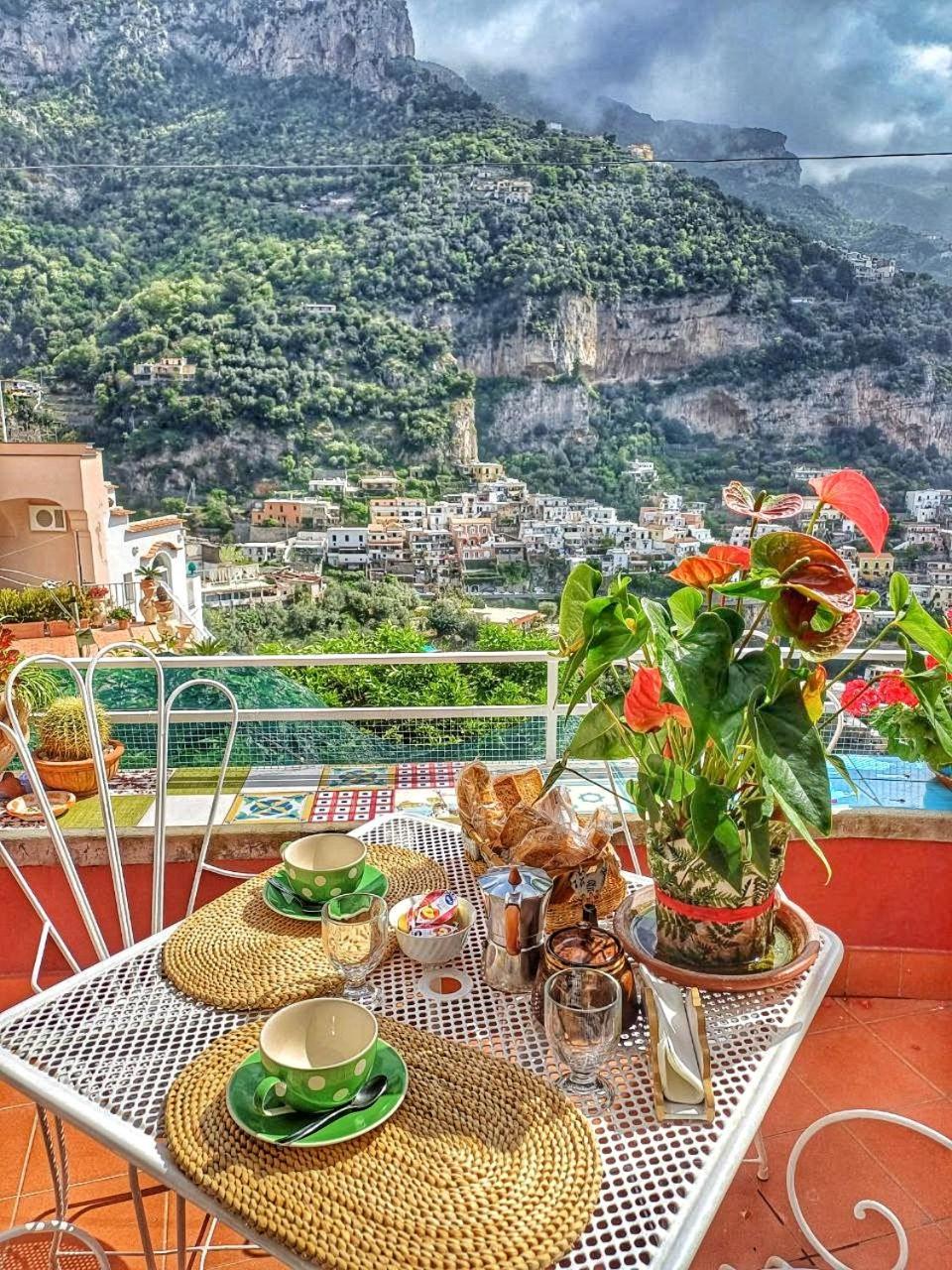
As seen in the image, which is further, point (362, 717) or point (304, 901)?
point (362, 717)

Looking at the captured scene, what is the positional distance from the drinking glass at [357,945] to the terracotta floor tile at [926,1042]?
49.9 inches

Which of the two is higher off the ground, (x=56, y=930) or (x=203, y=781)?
(x=56, y=930)

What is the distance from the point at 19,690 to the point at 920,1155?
6.82 ft

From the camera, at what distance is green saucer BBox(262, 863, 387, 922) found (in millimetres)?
1016

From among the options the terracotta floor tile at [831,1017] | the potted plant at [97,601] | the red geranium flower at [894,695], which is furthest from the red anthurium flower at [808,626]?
the potted plant at [97,601]

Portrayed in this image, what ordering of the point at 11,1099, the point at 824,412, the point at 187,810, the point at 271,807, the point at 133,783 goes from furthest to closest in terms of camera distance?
the point at 824,412, the point at 133,783, the point at 271,807, the point at 187,810, the point at 11,1099

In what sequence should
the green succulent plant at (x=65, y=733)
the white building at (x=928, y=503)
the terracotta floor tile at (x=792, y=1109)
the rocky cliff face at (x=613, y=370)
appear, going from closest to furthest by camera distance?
1. the terracotta floor tile at (x=792, y=1109)
2. the green succulent plant at (x=65, y=733)
3. the white building at (x=928, y=503)
4. the rocky cliff face at (x=613, y=370)

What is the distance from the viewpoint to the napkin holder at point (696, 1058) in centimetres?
73

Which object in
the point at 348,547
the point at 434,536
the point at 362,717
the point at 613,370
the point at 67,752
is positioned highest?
the point at 613,370

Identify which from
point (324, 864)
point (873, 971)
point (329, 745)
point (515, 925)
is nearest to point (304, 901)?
point (324, 864)

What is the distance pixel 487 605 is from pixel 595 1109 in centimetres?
1773

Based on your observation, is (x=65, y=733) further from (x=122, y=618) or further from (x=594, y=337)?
(x=594, y=337)

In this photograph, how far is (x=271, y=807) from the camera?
8.15 feet

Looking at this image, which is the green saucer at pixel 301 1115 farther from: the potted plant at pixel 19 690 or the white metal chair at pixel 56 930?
the potted plant at pixel 19 690
